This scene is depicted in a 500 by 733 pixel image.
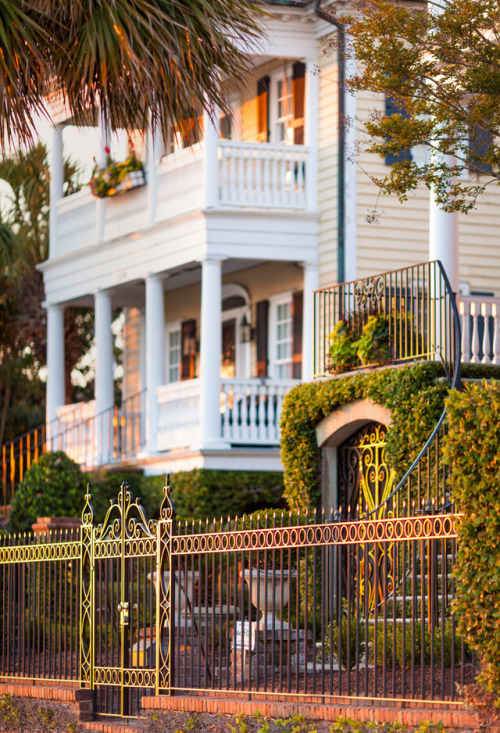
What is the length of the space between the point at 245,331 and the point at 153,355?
255 centimetres

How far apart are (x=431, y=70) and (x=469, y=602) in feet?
18.2

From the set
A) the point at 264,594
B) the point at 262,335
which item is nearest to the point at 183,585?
the point at 264,594

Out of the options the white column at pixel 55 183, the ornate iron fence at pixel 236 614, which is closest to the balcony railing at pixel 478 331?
the ornate iron fence at pixel 236 614

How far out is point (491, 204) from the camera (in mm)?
21422

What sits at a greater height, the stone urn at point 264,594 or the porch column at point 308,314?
the porch column at point 308,314

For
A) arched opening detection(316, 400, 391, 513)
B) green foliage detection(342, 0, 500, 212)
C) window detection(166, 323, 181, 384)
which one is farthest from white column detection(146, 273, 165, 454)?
green foliage detection(342, 0, 500, 212)

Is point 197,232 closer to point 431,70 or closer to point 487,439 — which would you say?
point 431,70

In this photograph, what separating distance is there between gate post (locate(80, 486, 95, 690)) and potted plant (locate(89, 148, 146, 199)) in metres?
11.8

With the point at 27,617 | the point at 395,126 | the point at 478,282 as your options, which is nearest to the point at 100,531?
the point at 27,617

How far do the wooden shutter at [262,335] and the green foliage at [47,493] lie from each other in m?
5.08

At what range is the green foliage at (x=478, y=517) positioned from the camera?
7336 mm

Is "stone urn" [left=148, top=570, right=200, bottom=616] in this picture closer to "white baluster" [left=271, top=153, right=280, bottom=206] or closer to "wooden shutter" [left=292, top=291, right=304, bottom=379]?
"white baluster" [left=271, top=153, right=280, bottom=206]

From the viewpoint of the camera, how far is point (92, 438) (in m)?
23.5

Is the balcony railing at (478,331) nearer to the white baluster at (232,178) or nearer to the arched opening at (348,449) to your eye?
the arched opening at (348,449)
